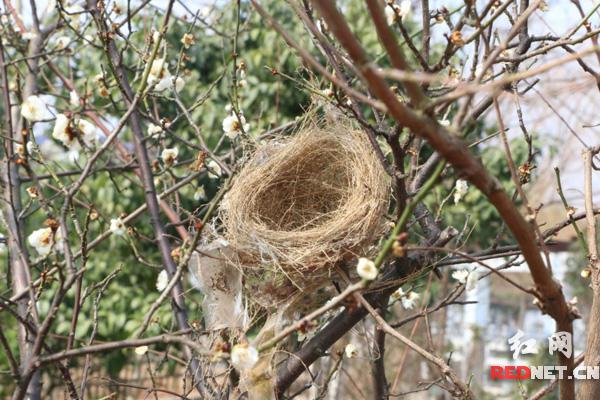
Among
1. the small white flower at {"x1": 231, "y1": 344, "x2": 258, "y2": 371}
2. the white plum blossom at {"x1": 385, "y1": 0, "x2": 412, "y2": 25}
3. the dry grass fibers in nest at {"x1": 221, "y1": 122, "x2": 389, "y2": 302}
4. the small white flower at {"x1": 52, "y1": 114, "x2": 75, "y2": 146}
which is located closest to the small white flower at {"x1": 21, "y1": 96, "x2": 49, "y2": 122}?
the small white flower at {"x1": 52, "y1": 114, "x2": 75, "y2": 146}

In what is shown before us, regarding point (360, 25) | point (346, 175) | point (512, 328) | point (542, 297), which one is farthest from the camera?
point (512, 328)

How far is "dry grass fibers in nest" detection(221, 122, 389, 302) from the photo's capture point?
74.7 inches

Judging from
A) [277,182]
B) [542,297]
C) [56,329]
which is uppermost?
[56,329]

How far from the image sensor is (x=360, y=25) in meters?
5.41

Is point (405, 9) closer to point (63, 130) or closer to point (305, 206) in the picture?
point (305, 206)

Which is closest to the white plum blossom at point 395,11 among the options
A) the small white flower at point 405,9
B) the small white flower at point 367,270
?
the small white flower at point 405,9

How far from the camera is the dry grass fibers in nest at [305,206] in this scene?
1.90 metres

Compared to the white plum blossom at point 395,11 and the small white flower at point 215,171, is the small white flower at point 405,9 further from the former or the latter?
the small white flower at point 215,171

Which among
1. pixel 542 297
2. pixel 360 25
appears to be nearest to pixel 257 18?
pixel 360 25

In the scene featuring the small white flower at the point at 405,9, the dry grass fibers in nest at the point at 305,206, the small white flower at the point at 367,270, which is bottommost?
the small white flower at the point at 367,270

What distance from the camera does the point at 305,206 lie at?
7.40 ft

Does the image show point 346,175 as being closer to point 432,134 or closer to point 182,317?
point 182,317

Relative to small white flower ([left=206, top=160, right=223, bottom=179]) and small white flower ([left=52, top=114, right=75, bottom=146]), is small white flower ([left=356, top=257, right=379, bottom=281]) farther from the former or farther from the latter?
small white flower ([left=206, top=160, right=223, bottom=179])

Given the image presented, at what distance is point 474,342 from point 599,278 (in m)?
6.27
